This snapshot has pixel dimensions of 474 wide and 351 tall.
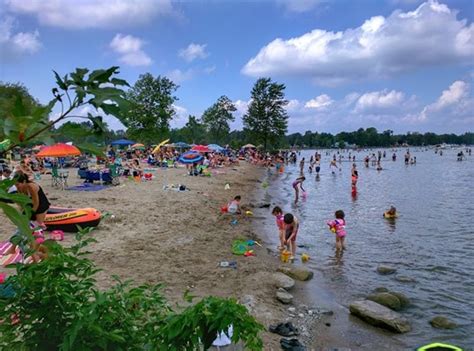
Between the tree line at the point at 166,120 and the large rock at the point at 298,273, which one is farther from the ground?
the tree line at the point at 166,120

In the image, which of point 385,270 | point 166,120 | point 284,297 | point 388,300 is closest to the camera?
point 284,297

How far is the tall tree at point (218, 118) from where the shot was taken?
251 feet

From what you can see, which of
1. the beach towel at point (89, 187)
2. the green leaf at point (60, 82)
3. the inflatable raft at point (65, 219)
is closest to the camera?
the green leaf at point (60, 82)

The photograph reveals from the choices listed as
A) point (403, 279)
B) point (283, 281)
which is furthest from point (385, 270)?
point (283, 281)

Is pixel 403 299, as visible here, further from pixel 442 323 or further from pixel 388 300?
pixel 442 323

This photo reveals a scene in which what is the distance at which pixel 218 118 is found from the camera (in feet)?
253

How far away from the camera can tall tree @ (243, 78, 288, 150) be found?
236 feet

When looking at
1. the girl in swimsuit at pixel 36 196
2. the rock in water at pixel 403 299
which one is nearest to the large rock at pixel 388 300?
the rock in water at pixel 403 299

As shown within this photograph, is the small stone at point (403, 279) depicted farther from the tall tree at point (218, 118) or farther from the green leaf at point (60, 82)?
the tall tree at point (218, 118)

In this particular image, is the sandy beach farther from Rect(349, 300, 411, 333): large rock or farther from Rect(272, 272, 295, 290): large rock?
Rect(349, 300, 411, 333): large rock

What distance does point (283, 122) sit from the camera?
72500 millimetres

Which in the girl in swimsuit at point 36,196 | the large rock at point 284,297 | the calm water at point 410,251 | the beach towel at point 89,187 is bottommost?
the calm water at point 410,251

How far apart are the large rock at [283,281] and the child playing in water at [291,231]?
2.10 meters

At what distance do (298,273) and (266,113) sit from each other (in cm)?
6393
